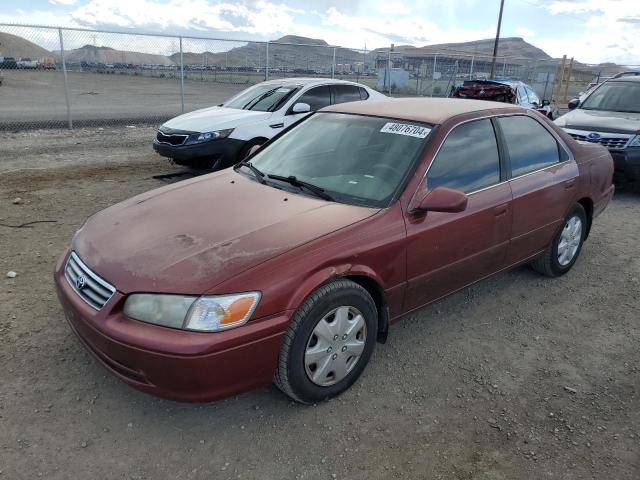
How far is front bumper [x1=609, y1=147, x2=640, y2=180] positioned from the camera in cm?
714

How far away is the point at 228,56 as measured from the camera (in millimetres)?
22062

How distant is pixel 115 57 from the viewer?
21219 millimetres

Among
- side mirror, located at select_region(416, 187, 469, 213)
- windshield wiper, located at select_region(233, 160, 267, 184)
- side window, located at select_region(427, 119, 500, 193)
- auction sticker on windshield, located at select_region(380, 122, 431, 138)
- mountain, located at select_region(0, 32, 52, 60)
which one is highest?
mountain, located at select_region(0, 32, 52, 60)

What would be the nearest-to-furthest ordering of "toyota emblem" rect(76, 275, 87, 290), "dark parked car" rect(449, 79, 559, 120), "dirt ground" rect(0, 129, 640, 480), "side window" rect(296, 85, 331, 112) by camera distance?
"dirt ground" rect(0, 129, 640, 480) → "toyota emblem" rect(76, 275, 87, 290) → "side window" rect(296, 85, 331, 112) → "dark parked car" rect(449, 79, 559, 120)

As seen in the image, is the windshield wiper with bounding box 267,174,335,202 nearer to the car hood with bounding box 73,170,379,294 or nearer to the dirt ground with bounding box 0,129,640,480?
the car hood with bounding box 73,170,379,294

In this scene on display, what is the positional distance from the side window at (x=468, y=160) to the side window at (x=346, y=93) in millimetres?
5226

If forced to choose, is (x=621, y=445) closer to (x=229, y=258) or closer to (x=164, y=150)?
→ (x=229, y=258)

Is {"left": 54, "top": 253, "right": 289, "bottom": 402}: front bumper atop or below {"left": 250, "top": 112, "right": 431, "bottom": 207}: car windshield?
below

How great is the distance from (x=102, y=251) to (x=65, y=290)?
0.32 m

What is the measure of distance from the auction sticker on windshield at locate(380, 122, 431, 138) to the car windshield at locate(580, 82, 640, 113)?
659cm

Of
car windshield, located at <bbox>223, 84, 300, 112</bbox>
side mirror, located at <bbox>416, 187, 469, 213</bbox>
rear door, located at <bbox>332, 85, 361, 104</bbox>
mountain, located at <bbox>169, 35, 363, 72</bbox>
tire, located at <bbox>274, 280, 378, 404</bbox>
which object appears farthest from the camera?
mountain, located at <bbox>169, 35, 363, 72</bbox>

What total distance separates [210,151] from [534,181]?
482 cm

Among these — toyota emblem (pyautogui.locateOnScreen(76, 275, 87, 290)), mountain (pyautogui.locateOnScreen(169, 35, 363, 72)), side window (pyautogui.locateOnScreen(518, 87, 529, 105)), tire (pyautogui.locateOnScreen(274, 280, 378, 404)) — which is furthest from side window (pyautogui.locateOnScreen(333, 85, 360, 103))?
mountain (pyautogui.locateOnScreen(169, 35, 363, 72))

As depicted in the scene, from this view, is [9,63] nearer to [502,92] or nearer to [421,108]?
[502,92]
